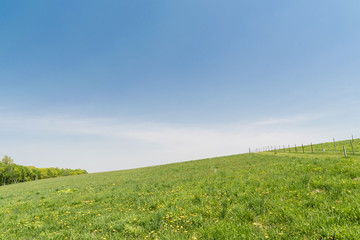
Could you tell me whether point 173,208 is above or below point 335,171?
below

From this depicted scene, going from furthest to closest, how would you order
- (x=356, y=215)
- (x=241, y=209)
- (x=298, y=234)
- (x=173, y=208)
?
1. (x=173, y=208)
2. (x=241, y=209)
3. (x=356, y=215)
4. (x=298, y=234)

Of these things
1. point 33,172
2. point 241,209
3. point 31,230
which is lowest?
point 33,172

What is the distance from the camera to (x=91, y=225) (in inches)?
271


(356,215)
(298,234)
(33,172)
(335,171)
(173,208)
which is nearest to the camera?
(298,234)

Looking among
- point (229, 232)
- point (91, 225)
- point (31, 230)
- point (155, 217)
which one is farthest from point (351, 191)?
point (31, 230)

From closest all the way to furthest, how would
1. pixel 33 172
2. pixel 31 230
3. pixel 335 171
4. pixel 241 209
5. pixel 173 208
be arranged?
pixel 241 209, pixel 31 230, pixel 173 208, pixel 335 171, pixel 33 172

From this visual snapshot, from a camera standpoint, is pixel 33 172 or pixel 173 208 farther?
pixel 33 172

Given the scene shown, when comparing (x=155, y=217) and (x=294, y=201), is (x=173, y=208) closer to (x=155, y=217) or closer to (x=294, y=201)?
(x=155, y=217)

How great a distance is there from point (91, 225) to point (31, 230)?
2.82 meters

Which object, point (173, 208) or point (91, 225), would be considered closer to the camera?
point (91, 225)

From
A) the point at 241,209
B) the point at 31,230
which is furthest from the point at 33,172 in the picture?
the point at 241,209

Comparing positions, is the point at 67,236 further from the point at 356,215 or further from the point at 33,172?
the point at 33,172

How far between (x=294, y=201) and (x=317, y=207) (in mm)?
813

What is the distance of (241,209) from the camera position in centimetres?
660
